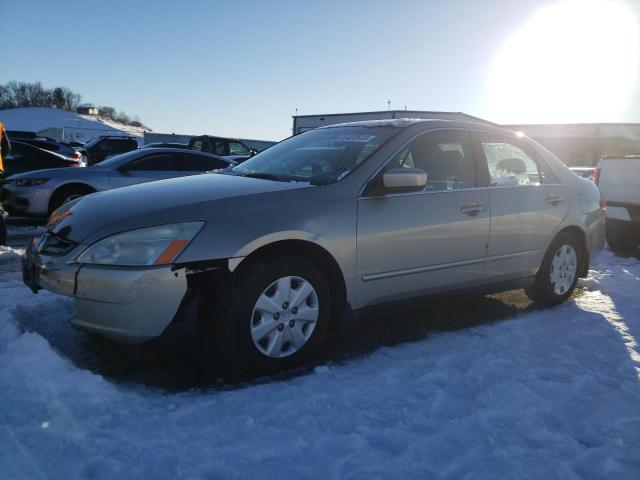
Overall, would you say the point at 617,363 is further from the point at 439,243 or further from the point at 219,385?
the point at 219,385

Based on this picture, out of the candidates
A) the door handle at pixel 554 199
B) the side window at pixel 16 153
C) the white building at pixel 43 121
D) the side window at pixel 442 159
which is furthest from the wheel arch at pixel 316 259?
the white building at pixel 43 121

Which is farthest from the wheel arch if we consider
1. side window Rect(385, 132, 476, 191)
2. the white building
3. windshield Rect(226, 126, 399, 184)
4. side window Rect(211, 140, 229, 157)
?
the white building

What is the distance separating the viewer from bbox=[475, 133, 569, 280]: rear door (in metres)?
4.07

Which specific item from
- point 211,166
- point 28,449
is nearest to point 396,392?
point 28,449

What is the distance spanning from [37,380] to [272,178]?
1.85m

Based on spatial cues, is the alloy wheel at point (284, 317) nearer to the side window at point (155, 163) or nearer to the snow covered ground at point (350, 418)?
the snow covered ground at point (350, 418)

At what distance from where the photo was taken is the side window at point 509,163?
414cm

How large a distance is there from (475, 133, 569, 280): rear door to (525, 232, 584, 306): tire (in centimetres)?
14

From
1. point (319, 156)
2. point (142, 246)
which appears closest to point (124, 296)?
point (142, 246)

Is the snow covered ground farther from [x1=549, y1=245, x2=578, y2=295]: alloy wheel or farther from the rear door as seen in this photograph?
[x1=549, y1=245, x2=578, y2=295]: alloy wheel

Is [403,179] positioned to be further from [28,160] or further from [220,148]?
[220,148]

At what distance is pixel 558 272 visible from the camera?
467cm

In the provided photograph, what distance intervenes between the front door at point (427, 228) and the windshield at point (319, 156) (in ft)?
0.77

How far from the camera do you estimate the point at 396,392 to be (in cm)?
278
